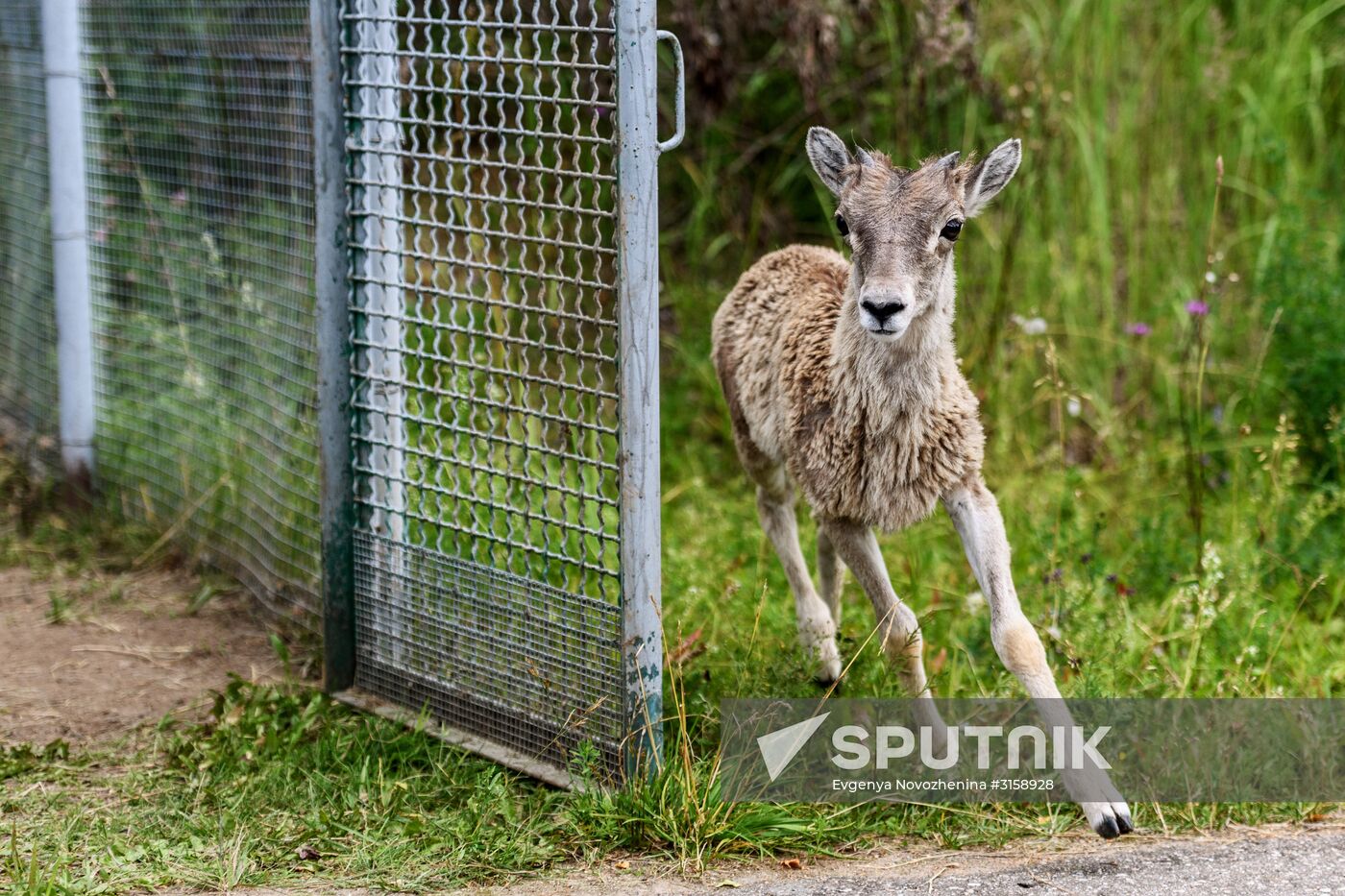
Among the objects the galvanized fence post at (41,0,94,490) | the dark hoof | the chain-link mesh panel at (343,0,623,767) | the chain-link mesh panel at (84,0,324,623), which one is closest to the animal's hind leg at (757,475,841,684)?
the chain-link mesh panel at (343,0,623,767)

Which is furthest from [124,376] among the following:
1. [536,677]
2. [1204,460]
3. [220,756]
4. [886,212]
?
[1204,460]

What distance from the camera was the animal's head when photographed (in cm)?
416

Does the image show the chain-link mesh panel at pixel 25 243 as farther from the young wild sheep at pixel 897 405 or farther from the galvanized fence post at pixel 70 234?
the young wild sheep at pixel 897 405

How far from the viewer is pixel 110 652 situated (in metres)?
5.91

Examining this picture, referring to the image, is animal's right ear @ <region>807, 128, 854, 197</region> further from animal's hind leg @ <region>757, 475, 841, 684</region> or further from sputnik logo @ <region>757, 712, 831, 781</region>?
sputnik logo @ <region>757, 712, 831, 781</region>

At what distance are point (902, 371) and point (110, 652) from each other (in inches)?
128

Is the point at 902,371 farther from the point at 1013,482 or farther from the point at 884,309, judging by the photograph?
the point at 1013,482

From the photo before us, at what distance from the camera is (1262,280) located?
21.8 feet

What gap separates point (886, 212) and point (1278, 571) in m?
2.62

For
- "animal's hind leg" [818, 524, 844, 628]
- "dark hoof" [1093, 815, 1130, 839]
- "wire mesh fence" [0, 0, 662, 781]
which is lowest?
"dark hoof" [1093, 815, 1130, 839]

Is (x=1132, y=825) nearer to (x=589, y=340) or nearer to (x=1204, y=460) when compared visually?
(x=1204, y=460)

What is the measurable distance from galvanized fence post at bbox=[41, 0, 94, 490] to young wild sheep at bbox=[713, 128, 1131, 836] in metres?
3.79

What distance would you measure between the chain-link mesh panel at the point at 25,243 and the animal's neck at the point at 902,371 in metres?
4.55

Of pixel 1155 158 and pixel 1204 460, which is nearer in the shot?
pixel 1204 460
